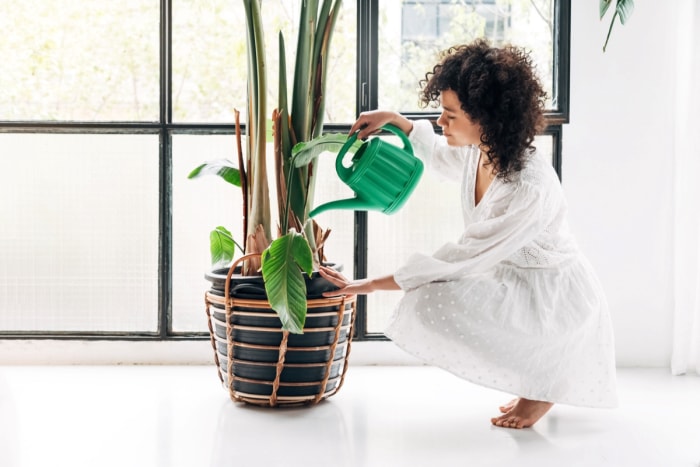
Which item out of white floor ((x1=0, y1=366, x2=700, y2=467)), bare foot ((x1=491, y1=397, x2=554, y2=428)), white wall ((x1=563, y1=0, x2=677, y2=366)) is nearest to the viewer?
white floor ((x1=0, y1=366, x2=700, y2=467))

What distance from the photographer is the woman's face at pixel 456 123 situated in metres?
1.97

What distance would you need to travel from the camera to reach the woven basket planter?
203cm

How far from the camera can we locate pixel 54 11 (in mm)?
2611

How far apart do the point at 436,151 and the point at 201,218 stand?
2.94ft

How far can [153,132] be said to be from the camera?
2627 millimetres

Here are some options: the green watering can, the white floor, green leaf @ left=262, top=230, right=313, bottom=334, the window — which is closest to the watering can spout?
the green watering can

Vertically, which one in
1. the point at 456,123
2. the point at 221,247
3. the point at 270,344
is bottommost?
the point at 270,344

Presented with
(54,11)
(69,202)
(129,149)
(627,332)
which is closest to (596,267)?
(627,332)

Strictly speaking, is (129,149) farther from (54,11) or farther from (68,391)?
(68,391)

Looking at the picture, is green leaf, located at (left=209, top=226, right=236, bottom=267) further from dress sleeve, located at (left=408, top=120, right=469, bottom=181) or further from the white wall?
the white wall

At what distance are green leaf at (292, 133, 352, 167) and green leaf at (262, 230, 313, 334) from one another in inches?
8.3

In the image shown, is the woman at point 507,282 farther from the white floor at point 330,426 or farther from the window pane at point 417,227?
the window pane at point 417,227

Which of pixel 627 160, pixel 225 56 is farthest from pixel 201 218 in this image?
pixel 627 160

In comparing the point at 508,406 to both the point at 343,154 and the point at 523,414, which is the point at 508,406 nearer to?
the point at 523,414
